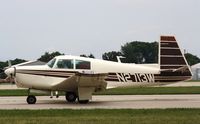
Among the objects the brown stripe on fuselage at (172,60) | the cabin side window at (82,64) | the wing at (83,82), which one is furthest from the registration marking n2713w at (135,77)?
the cabin side window at (82,64)

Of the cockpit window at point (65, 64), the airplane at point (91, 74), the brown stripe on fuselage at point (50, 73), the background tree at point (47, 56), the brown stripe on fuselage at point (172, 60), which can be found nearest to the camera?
the airplane at point (91, 74)

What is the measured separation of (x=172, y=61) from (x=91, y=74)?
5410mm

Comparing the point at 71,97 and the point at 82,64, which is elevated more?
the point at 82,64

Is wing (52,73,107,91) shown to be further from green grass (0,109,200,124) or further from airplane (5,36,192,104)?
green grass (0,109,200,124)

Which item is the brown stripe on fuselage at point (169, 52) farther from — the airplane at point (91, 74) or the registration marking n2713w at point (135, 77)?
the registration marking n2713w at point (135, 77)

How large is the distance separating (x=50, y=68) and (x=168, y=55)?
6.05m

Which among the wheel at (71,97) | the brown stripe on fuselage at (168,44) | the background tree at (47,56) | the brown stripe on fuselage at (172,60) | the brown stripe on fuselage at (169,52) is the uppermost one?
the background tree at (47,56)

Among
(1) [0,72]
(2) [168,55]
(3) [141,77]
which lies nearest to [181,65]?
(2) [168,55]

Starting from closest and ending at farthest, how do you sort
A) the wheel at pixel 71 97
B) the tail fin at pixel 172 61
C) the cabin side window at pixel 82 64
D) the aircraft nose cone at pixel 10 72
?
the aircraft nose cone at pixel 10 72
the cabin side window at pixel 82 64
the wheel at pixel 71 97
the tail fin at pixel 172 61

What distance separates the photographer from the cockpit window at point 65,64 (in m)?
20.6

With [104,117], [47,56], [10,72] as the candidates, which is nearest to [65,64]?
[10,72]

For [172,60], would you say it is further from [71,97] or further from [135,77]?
[71,97]

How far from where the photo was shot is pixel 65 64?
813 inches

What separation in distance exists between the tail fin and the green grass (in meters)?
7.81
